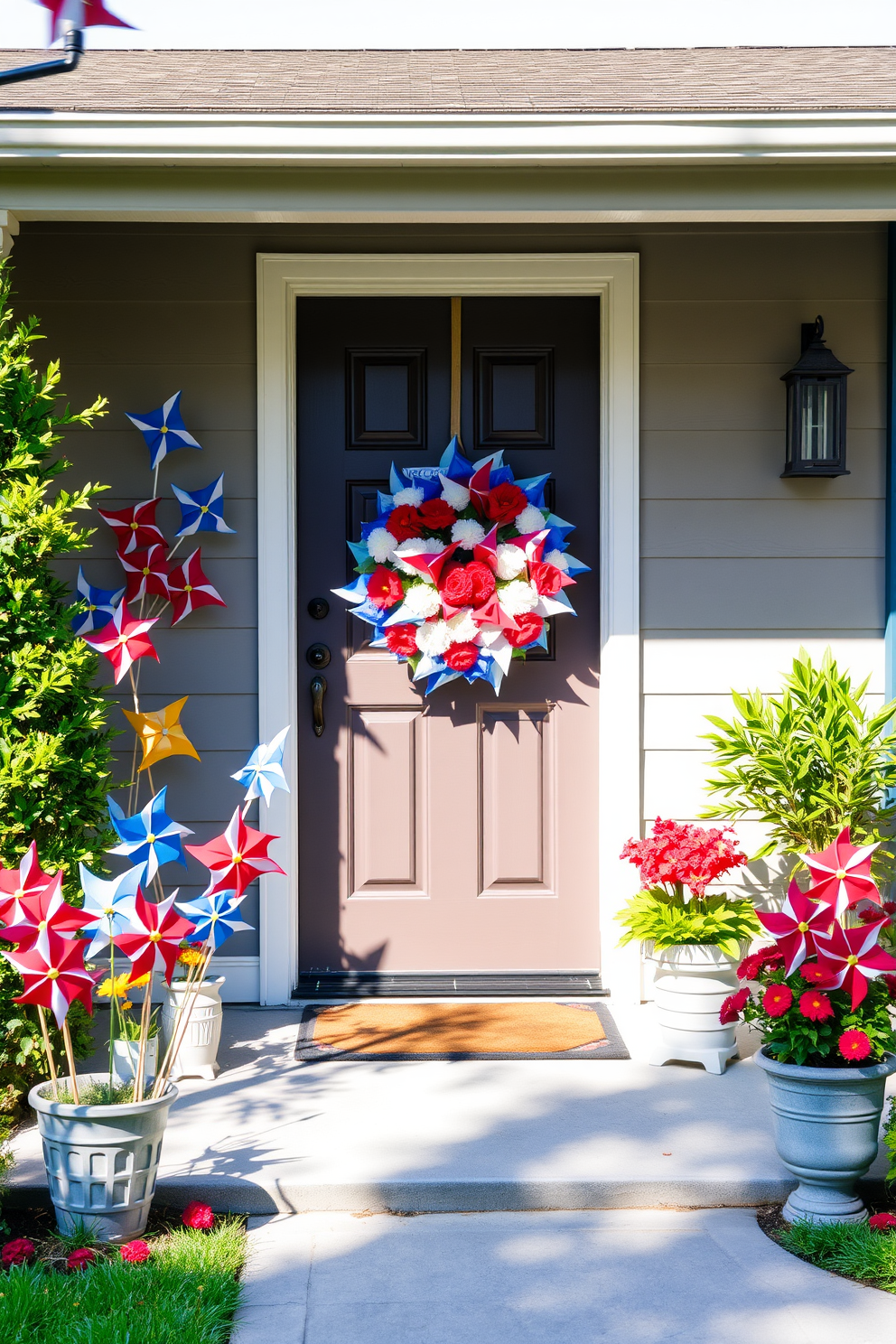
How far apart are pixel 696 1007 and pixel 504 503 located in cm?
151

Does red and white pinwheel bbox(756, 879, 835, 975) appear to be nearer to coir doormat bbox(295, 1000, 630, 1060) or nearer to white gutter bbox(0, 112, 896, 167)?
coir doormat bbox(295, 1000, 630, 1060)

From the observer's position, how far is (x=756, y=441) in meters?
3.37

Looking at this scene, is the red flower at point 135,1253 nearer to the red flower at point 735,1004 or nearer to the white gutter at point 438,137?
the red flower at point 735,1004

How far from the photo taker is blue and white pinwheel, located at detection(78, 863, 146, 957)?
2004mm

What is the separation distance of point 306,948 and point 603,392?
6.42 feet

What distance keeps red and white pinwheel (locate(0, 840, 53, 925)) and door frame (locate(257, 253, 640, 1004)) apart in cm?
128

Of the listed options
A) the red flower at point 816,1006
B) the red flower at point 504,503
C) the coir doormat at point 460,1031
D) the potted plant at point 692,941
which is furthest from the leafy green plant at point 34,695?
the red flower at point 816,1006

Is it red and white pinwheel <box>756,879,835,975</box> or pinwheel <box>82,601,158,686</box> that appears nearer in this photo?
red and white pinwheel <box>756,879,835,975</box>

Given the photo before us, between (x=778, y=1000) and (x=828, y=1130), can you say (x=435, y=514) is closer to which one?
(x=778, y=1000)

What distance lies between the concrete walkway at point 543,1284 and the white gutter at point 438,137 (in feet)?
7.84

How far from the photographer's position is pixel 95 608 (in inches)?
128

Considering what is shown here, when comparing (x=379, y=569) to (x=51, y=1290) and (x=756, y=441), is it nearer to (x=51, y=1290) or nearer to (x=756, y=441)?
(x=756, y=441)

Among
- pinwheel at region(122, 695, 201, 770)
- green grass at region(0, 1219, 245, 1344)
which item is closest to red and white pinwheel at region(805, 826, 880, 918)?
green grass at region(0, 1219, 245, 1344)

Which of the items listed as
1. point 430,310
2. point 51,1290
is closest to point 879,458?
point 430,310
